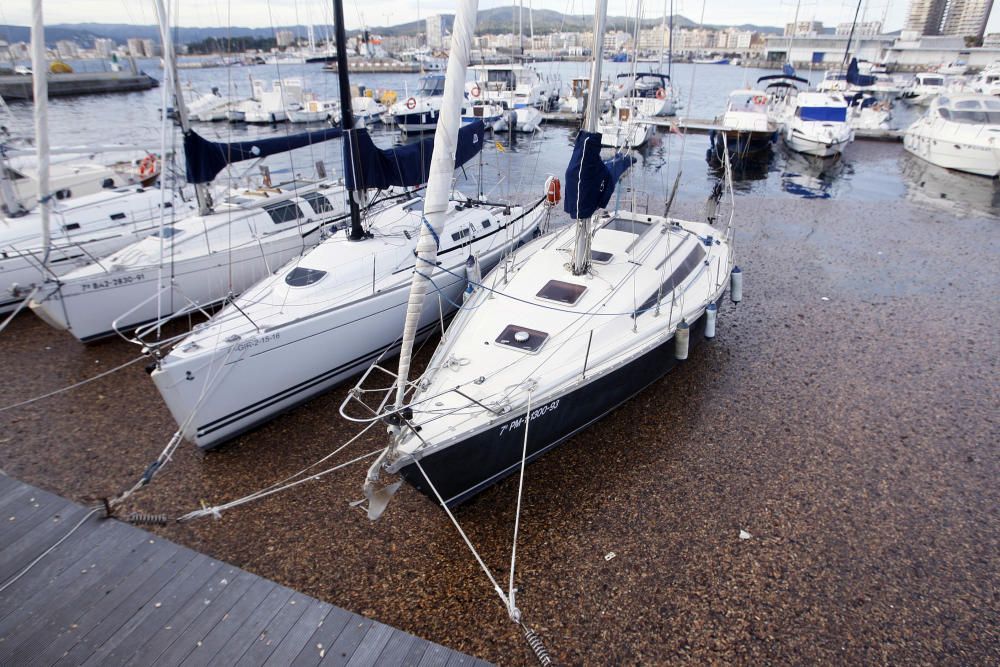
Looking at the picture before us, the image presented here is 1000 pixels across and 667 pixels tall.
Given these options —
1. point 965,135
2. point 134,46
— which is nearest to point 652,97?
point 965,135

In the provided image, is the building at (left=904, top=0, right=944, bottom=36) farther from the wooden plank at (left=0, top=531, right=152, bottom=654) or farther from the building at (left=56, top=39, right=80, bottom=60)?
the wooden plank at (left=0, top=531, right=152, bottom=654)

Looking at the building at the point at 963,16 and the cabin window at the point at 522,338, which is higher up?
the building at the point at 963,16

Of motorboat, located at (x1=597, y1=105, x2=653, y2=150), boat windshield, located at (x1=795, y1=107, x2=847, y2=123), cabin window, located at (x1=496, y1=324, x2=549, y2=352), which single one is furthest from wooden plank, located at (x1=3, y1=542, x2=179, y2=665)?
boat windshield, located at (x1=795, y1=107, x2=847, y2=123)

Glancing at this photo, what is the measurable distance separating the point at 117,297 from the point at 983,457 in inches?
595

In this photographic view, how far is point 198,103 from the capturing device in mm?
46406

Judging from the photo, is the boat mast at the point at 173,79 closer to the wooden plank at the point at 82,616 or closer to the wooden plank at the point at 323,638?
the wooden plank at the point at 82,616

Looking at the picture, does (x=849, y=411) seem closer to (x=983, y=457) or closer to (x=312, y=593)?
(x=983, y=457)

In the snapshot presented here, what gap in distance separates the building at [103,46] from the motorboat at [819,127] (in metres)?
105

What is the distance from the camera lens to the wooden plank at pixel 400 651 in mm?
4516

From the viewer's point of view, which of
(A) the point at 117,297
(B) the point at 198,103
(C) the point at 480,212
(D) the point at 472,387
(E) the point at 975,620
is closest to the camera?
(E) the point at 975,620

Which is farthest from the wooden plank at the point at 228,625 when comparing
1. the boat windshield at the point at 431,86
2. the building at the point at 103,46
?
the building at the point at 103,46

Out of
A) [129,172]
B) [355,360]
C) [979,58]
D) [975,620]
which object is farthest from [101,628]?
[979,58]

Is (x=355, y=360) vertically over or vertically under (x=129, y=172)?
under

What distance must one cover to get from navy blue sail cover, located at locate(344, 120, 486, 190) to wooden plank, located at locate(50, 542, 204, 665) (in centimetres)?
678
